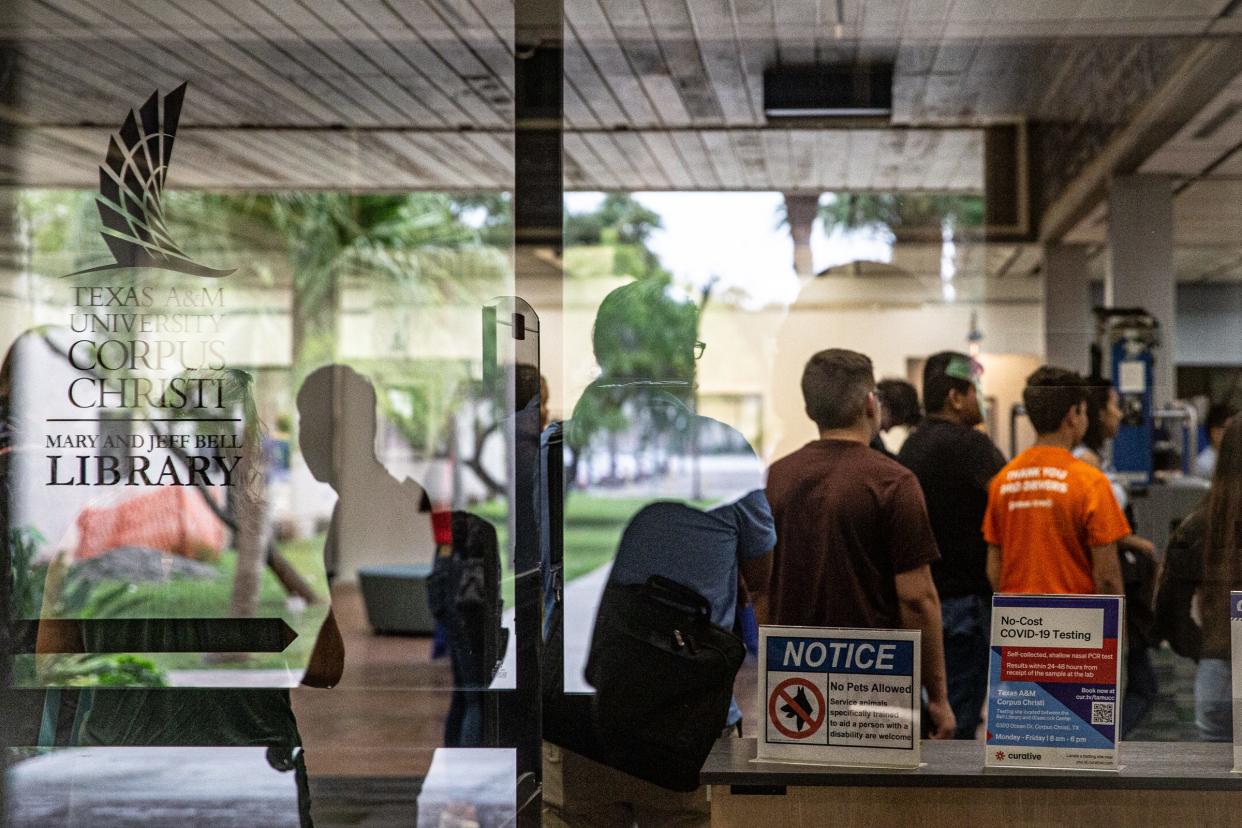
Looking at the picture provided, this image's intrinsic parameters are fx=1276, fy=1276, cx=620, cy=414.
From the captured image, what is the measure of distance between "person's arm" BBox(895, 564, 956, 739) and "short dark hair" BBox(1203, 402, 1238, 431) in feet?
3.88

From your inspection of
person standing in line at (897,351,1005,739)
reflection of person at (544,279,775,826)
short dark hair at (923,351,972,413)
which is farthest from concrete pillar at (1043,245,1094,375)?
reflection of person at (544,279,775,826)

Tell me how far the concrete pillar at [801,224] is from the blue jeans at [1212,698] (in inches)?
70.4

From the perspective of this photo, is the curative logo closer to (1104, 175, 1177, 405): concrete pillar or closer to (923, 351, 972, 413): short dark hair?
(923, 351, 972, 413): short dark hair

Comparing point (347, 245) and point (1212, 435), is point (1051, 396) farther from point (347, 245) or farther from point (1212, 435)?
point (347, 245)

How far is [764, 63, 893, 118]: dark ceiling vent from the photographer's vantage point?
3.72m

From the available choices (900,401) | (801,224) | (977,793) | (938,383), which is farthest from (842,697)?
(801,224)

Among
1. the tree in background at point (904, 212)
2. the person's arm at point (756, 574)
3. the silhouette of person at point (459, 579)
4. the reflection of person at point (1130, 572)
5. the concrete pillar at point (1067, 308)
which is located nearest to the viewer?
the person's arm at point (756, 574)

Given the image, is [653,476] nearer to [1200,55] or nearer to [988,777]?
[1200,55]

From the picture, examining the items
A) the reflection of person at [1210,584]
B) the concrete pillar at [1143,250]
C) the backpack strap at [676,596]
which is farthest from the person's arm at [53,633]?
the concrete pillar at [1143,250]

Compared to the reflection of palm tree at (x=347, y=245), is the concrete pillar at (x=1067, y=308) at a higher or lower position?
lower

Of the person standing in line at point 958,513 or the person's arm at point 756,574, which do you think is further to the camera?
the person standing in line at point 958,513

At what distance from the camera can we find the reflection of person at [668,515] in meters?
2.93

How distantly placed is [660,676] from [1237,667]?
1.19 metres

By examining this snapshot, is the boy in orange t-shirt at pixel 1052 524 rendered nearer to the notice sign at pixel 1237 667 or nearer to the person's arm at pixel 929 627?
the person's arm at pixel 929 627
